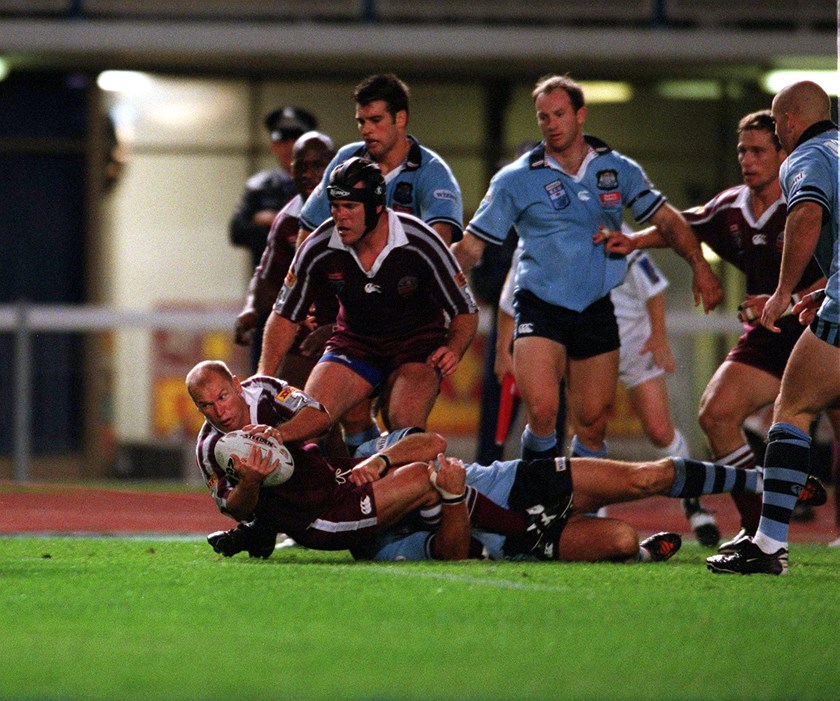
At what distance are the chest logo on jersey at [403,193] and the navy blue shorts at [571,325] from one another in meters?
0.72

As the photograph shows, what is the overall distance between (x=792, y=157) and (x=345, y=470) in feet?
7.40

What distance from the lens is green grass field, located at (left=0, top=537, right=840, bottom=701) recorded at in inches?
178

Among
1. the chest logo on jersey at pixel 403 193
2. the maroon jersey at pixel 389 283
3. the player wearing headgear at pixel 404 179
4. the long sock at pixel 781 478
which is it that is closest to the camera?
the long sock at pixel 781 478

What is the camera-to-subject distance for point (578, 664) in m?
4.81

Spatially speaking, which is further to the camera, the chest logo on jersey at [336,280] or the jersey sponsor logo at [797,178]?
the chest logo on jersey at [336,280]

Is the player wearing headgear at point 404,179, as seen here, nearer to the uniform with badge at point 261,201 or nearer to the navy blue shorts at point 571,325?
the navy blue shorts at point 571,325

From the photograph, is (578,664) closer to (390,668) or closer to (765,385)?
(390,668)

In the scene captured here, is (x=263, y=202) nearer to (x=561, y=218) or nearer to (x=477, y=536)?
(x=561, y=218)

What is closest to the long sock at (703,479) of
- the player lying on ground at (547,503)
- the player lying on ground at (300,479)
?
the player lying on ground at (547,503)

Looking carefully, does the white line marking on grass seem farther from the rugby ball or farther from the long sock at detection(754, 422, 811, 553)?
the long sock at detection(754, 422, 811, 553)

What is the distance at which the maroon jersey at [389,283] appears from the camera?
7.91 metres

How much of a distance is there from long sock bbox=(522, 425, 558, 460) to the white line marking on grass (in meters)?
1.62

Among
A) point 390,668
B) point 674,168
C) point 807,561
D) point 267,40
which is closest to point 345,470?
point 807,561

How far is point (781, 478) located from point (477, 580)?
1289 mm
